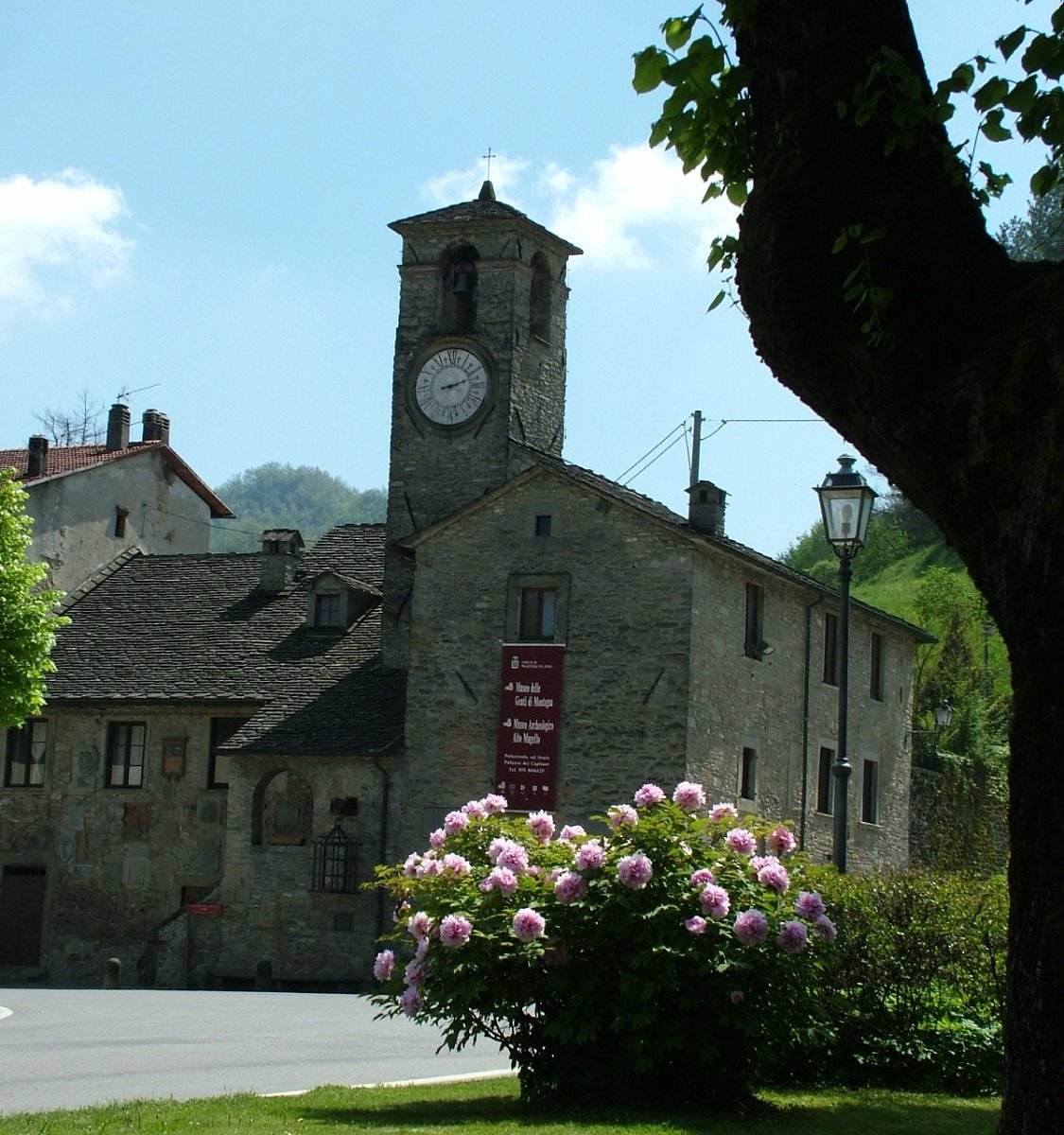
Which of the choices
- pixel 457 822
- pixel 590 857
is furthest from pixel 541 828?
pixel 590 857

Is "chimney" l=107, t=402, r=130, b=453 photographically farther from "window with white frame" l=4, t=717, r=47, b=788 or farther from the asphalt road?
the asphalt road

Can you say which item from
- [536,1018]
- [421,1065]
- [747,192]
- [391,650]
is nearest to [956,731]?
[391,650]

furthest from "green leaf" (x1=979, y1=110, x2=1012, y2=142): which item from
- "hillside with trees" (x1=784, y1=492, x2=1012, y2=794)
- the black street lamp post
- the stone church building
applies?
the stone church building

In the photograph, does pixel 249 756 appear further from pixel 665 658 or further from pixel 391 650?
pixel 665 658

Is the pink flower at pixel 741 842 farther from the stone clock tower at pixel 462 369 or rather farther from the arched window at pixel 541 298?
the arched window at pixel 541 298

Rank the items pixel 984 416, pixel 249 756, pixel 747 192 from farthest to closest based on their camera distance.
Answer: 1. pixel 249 756
2. pixel 747 192
3. pixel 984 416

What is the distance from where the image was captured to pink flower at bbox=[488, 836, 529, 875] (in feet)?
40.2

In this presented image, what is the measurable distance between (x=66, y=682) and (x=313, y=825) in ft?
24.6

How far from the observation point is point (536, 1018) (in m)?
12.1

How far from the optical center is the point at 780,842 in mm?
12898

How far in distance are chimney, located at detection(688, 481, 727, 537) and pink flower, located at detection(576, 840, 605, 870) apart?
23.0 metres

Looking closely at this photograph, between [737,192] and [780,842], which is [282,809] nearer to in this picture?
[780,842]

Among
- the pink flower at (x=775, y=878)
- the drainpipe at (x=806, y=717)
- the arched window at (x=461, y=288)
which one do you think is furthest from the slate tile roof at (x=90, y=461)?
the pink flower at (x=775, y=878)

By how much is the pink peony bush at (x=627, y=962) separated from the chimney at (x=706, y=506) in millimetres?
22653
